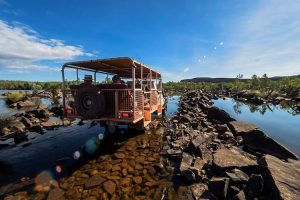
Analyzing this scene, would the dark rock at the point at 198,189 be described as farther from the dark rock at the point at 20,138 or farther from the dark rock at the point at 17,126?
the dark rock at the point at 17,126

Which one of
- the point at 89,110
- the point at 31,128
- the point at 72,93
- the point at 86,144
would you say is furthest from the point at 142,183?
the point at 31,128

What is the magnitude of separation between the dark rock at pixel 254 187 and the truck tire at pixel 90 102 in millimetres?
6251

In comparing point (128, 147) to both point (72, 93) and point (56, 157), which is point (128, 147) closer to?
point (56, 157)

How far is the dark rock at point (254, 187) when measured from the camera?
5262 millimetres

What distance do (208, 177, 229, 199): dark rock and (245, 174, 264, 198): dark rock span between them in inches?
22.7

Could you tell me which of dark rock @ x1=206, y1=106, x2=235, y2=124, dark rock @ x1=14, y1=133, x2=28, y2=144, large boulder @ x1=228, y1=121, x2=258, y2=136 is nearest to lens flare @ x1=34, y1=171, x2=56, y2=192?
dark rock @ x1=14, y1=133, x2=28, y2=144

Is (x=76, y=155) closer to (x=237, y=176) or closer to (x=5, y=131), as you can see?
(x=237, y=176)

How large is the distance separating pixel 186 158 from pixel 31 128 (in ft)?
35.8

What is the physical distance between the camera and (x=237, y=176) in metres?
5.80

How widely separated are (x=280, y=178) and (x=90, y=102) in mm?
7505

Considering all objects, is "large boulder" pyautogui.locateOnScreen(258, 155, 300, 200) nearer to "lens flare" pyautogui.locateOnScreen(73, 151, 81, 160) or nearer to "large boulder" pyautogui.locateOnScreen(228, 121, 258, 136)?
"large boulder" pyautogui.locateOnScreen(228, 121, 258, 136)

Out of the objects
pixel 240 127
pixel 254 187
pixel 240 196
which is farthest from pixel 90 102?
pixel 240 127

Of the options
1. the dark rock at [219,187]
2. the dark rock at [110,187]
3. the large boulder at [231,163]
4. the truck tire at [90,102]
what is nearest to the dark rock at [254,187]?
the dark rock at [219,187]

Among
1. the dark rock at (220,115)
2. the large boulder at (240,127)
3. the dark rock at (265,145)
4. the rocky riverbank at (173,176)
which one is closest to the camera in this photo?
the rocky riverbank at (173,176)
